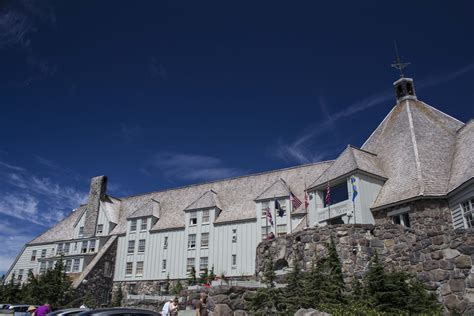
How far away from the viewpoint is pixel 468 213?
21.4m

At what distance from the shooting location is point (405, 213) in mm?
23797

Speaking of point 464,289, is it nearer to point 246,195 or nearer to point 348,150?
point 348,150

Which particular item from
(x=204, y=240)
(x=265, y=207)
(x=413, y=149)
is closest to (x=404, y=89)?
(x=413, y=149)

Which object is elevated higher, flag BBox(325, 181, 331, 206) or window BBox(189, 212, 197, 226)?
window BBox(189, 212, 197, 226)

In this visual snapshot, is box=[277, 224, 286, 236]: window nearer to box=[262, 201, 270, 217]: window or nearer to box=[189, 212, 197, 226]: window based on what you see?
box=[262, 201, 270, 217]: window

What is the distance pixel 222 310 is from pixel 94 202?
112 ft

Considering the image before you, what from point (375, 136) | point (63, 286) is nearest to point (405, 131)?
point (375, 136)

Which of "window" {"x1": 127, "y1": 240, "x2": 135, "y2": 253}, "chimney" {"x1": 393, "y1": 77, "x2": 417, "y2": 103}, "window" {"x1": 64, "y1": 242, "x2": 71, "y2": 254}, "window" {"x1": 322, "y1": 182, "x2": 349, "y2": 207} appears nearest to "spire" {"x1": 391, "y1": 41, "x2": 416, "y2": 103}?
"chimney" {"x1": 393, "y1": 77, "x2": 417, "y2": 103}

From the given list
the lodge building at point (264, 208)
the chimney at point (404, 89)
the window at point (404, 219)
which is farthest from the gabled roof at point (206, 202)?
the window at point (404, 219)

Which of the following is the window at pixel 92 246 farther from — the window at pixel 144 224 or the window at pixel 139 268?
the window at pixel 139 268

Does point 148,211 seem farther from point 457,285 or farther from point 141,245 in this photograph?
point 457,285

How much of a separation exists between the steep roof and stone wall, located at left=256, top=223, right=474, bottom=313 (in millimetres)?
2957

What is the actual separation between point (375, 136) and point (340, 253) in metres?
14.1

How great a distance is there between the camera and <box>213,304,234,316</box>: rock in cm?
1922
